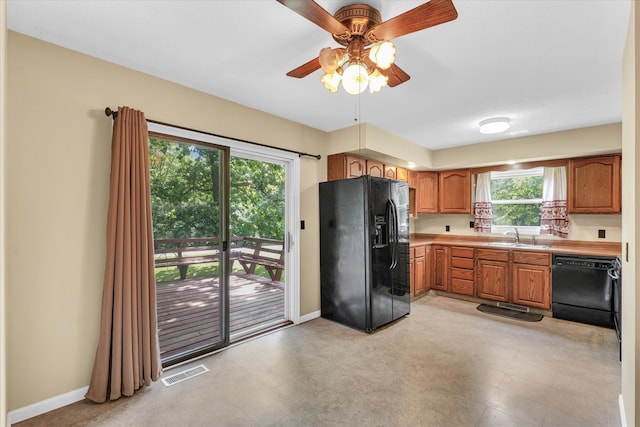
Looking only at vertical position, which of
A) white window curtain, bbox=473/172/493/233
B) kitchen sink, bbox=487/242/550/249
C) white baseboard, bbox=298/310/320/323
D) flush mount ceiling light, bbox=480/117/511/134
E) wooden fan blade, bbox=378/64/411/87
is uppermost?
flush mount ceiling light, bbox=480/117/511/134

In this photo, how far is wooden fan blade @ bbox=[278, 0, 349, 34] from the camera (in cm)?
132

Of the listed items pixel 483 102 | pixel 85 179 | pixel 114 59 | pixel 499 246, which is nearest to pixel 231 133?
pixel 114 59

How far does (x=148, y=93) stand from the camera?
2521 mm

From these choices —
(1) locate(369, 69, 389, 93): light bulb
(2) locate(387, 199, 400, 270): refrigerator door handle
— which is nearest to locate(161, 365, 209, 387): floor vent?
(2) locate(387, 199, 400, 270): refrigerator door handle

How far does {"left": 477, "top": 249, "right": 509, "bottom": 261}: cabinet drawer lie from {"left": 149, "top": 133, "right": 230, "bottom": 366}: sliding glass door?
3691 mm

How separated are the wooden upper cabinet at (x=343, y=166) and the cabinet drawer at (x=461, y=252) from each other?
6.66 ft

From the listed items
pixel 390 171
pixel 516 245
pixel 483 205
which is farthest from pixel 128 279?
pixel 483 205

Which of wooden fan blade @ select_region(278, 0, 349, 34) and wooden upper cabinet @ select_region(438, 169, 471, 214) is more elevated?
wooden fan blade @ select_region(278, 0, 349, 34)

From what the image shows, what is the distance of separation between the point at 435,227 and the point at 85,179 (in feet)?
17.3

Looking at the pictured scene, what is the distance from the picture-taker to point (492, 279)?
442 centimetres

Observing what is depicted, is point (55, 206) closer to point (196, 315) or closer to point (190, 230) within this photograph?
point (190, 230)

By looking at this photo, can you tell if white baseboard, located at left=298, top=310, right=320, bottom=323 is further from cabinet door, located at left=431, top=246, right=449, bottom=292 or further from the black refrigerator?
cabinet door, located at left=431, top=246, right=449, bottom=292

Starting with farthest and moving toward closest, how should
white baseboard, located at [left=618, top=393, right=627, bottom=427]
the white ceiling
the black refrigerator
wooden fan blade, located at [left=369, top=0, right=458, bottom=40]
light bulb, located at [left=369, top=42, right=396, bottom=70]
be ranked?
the black refrigerator
white baseboard, located at [left=618, top=393, right=627, bottom=427]
the white ceiling
light bulb, located at [left=369, top=42, right=396, bottom=70]
wooden fan blade, located at [left=369, top=0, right=458, bottom=40]

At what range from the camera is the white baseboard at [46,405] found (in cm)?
195
